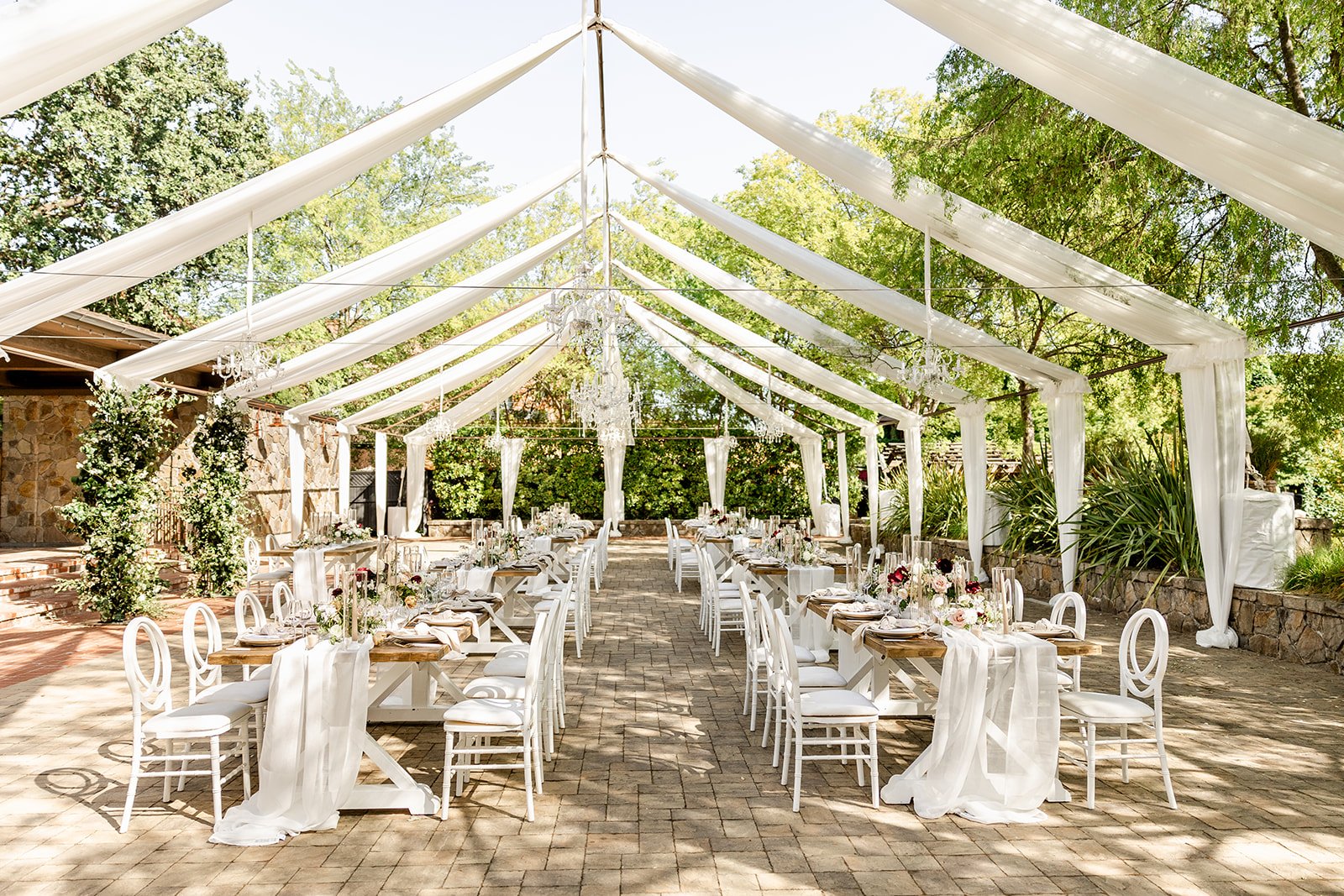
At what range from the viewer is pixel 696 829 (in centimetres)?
398

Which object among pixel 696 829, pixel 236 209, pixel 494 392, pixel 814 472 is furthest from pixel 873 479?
pixel 696 829

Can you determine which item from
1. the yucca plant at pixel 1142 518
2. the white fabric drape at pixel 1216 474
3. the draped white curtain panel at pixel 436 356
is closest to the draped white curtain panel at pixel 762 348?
the draped white curtain panel at pixel 436 356

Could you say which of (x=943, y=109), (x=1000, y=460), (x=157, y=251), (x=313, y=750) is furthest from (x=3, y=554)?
(x=1000, y=460)

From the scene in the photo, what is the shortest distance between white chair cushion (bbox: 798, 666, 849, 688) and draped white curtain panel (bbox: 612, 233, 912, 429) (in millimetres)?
6677

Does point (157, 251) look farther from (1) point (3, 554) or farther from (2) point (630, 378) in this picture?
(2) point (630, 378)

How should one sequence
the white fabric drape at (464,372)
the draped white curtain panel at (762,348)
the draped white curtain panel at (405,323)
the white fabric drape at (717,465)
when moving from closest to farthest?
1. the draped white curtain panel at (405,323)
2. the draped white curtain panel at (762,348)
3. the white fabric drape at (464,372)
4. the white fabric drape at (717,465)

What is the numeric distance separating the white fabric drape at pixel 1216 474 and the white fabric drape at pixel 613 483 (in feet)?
39.4

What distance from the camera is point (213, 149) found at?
54.8 ft

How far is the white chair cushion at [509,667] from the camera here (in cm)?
512

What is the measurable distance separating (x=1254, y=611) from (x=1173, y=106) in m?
5.56

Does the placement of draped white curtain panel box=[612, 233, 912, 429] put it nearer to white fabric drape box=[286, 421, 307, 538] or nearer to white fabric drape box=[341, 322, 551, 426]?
white fabric drape box=[341, 322, 551, 426]

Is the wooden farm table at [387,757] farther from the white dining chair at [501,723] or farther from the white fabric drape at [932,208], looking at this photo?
the white fabric drape at [932,208]

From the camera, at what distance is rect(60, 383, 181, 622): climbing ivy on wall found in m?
9.36

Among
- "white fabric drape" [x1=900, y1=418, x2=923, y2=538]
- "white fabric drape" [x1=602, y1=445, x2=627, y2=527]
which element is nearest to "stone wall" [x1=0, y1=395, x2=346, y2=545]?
"white fabric drape" [x1=602, y1=445, x2=627, y2=527]
